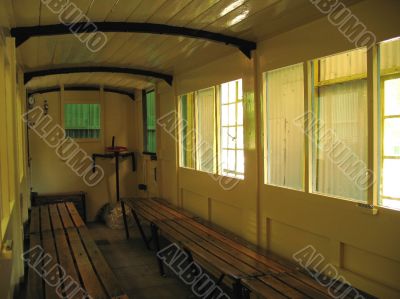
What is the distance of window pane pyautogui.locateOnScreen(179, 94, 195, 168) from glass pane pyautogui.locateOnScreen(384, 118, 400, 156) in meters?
2.81

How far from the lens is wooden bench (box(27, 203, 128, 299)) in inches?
101

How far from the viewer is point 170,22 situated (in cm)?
303

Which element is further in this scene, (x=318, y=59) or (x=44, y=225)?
(x=44, y=225)

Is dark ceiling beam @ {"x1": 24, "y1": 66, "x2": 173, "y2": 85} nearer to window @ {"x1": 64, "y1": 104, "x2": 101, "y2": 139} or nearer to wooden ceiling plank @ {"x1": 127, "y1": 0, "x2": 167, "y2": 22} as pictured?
window @ {"x1": 64, "y1": 104, "x2": 101, "y2": 139}

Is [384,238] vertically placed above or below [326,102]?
below

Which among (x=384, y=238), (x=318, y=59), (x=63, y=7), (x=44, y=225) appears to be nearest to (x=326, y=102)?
(x=318, y=59)

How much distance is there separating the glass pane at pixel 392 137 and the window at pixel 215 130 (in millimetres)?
1674

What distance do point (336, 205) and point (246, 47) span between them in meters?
1.60

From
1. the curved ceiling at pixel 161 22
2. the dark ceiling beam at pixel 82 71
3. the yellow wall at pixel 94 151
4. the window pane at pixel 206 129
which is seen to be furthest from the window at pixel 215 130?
the yellow wall at pixel 94 151

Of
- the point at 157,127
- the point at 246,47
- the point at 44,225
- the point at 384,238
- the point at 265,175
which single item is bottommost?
the point at 44,225

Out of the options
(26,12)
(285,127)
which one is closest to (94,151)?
(26,12)

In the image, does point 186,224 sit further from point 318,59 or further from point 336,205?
point 318,59

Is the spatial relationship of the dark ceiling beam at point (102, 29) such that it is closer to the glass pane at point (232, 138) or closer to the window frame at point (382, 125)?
the glass pane at point (232, 138)

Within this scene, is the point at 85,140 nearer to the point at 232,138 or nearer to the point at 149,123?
the point at 149,123
